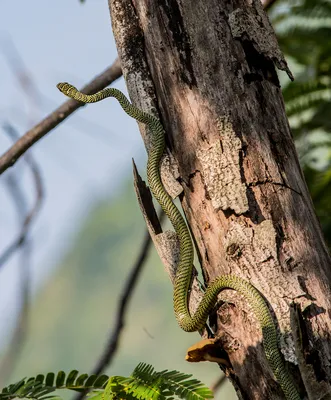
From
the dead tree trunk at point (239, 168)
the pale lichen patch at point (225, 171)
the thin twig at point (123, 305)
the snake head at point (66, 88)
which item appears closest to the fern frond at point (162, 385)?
the dead tree trunk at point (239, 168)

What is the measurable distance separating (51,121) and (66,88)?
101 centimetres

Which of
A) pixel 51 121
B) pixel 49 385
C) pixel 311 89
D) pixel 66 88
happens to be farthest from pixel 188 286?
pixel 311 89

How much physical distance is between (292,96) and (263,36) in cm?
208

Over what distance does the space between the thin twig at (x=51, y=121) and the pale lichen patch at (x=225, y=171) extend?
1.89 meters

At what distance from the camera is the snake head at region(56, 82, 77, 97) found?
403cm

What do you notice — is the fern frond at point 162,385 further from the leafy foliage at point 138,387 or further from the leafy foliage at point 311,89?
the leafy foliage at point 311,89

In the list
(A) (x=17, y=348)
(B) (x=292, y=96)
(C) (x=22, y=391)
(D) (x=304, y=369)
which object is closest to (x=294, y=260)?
(D) (x=304, y=369)

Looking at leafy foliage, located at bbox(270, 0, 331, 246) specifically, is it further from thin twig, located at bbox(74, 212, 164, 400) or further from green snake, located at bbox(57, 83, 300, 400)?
green snake, located at bbox(57, 83, 300, 400)

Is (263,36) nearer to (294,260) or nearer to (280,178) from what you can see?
(280,178)

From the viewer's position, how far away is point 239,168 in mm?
3207

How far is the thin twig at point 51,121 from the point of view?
4.95 m

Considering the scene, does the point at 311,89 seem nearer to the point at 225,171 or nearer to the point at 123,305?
the point at 123,305

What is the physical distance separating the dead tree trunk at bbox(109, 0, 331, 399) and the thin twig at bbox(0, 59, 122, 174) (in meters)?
1.49

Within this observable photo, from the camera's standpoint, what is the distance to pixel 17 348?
595 cm
